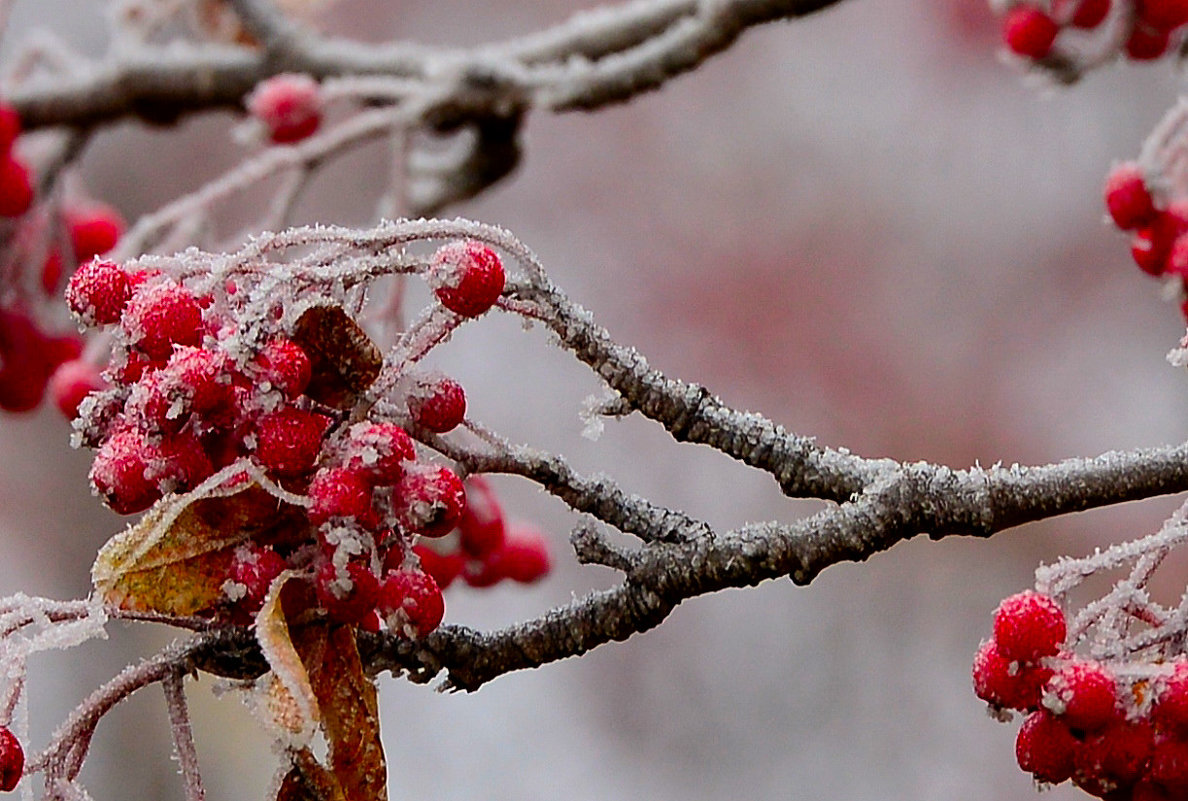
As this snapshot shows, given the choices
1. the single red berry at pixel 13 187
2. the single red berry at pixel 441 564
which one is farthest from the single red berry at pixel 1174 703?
the single red berry at pixel 13 187

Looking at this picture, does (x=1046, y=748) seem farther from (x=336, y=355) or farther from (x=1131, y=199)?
(x=1131, y=199)

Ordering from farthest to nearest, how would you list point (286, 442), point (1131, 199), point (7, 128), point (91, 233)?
point (91, 233) → point (7, 128) → point (1131, 199) → point (286, 442)

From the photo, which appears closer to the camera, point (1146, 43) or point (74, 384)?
point (1146, 43)

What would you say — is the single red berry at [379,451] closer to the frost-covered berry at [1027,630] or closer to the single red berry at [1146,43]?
the frost-covered berry at [1027,630]

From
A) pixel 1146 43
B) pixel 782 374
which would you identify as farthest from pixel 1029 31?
pixel 782 374

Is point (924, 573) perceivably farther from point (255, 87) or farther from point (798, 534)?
point (798, 534)

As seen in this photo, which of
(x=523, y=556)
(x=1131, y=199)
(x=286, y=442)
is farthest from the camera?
(x=523, y=556)


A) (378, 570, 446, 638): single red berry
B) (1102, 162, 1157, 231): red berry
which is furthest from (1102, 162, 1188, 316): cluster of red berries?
(378, 570, 446, 638): single red berry

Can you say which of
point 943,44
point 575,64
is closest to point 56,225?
point 575,64
